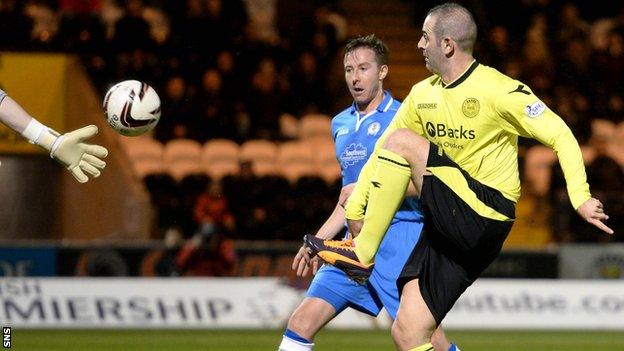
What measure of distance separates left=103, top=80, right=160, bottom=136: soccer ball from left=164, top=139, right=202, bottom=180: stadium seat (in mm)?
8690

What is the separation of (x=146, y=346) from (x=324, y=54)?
244 inches

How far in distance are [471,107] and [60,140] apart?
6.40 feet

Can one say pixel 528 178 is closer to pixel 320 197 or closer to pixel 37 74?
pixel 320 197

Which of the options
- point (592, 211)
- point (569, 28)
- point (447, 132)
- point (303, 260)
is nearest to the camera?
point (592, 211)

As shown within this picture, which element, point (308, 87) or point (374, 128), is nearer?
point (374, 128)

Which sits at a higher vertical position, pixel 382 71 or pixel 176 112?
pixel 382 71

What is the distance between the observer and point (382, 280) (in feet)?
21.7

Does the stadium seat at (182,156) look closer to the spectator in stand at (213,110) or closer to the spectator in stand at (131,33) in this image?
the spectator in stand at (213,110)

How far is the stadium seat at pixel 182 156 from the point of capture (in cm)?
1563

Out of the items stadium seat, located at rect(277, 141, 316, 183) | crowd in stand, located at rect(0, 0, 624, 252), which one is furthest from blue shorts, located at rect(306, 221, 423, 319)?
stadium seat, located at rect(277, 141, 316, 183)

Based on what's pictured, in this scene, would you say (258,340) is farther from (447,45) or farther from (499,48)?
(447,45)

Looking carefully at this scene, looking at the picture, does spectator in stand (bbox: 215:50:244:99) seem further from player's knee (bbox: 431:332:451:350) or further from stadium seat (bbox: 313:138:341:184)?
player's knee (bbox: 431:332:451:350)

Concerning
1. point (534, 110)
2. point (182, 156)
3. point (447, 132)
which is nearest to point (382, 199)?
point (447, 132)

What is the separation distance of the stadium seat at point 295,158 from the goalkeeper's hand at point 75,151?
9980 millimetres
